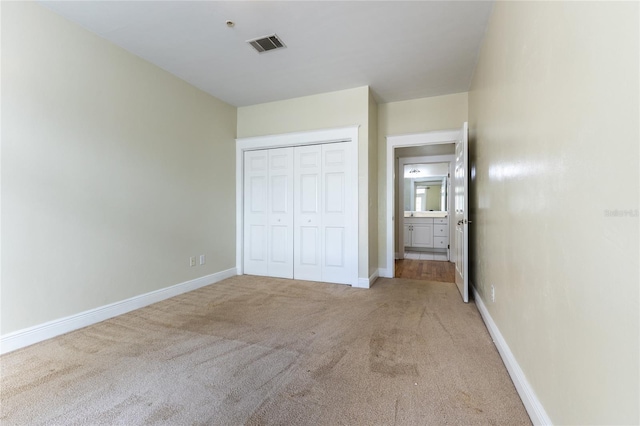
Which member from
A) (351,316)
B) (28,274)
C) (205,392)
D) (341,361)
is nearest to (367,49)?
(351,316)

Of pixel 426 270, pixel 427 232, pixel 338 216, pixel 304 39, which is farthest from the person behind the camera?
pixel 427 232

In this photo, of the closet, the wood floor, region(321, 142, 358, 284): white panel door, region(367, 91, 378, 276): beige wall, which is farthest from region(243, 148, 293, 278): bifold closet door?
the wood floor

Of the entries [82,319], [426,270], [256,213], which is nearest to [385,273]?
[426,270]

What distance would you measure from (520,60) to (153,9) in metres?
2.71

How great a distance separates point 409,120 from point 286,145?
1878mm

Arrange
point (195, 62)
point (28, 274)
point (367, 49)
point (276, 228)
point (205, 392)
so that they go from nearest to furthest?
point (205, 392) → point (28, 274) → point (367, 49) → point (195, 62) → point (276, 228)

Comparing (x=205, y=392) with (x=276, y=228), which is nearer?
(x=205, y=392)

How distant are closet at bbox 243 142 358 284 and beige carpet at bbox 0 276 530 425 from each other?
3.75ft

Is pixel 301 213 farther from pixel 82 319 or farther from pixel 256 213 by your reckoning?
pixel 82 319

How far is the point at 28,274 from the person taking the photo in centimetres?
209

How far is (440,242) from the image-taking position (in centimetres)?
645

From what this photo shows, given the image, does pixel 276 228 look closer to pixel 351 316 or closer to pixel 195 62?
pixel 351 316

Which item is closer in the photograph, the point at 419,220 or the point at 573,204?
the point at 573,204

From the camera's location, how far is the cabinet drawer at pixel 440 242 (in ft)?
21.0
